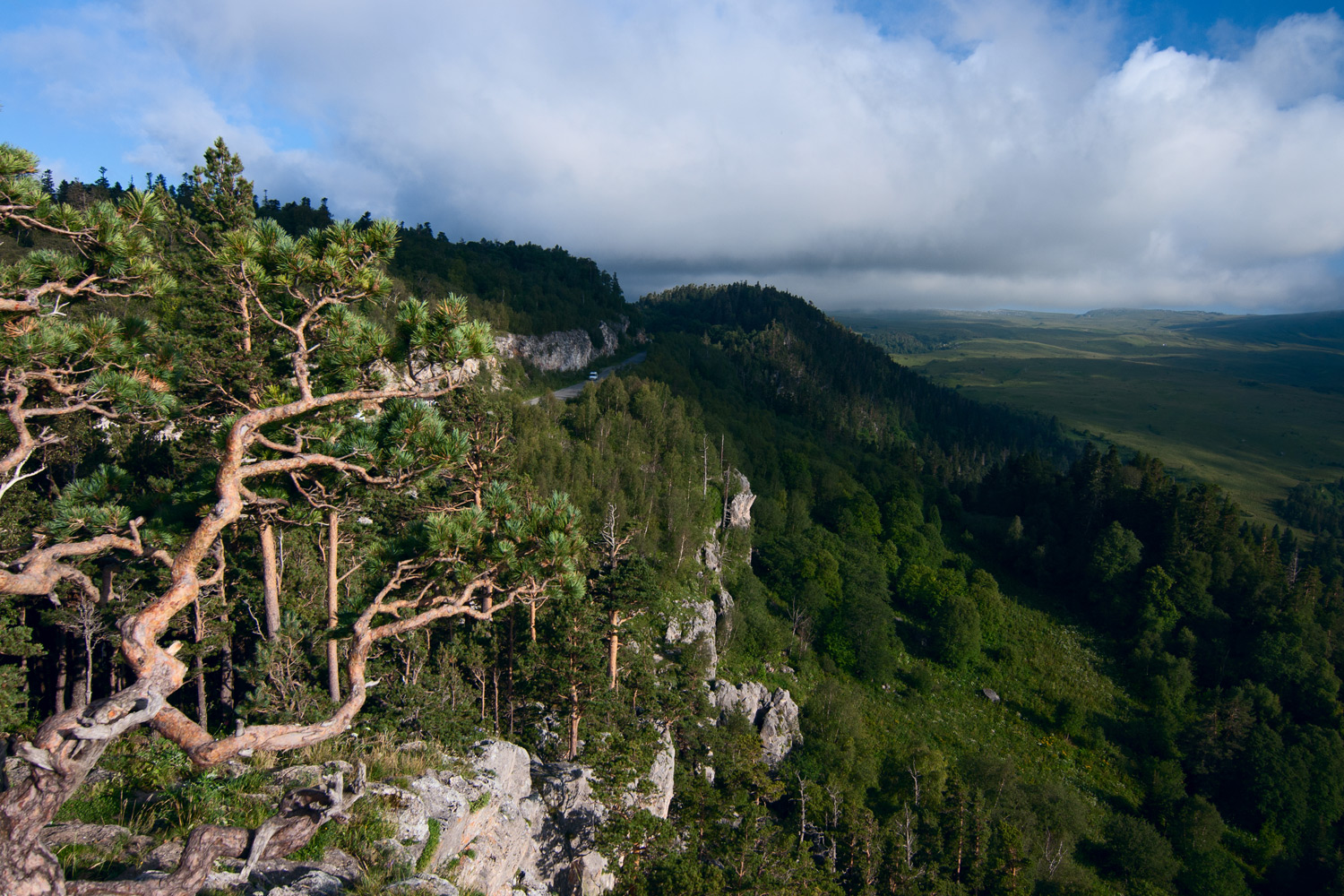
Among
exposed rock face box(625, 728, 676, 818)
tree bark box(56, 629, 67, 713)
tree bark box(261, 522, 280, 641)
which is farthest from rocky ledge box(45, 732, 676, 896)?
tree bark box(56, 629, 67, 713)

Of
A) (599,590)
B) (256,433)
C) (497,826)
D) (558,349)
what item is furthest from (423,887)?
(558,349)

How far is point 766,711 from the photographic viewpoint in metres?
50.6

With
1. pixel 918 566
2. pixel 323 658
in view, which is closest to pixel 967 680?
pixel 918 566

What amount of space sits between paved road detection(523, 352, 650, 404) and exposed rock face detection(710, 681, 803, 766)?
41.5m

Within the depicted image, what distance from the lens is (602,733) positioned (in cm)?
2662

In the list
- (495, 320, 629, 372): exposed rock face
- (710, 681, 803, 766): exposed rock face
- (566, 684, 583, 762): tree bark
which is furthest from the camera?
(495, 320, 629, 372): exposed rock face

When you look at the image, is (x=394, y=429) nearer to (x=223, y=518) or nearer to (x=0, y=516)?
(x=223, y=518)

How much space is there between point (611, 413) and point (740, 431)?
33845 millimetres

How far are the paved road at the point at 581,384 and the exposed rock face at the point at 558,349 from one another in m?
4.30

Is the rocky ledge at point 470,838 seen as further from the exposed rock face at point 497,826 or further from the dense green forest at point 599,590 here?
the dense green forest at point 599,590

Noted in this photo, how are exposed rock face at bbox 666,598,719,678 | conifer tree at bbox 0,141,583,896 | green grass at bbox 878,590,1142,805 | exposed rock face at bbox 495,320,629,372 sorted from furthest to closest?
1. exposed rock face at bbox 495,320,629,372
2. green grass at bbox 878,590,1142,805
3. exposed rock face at bbox 666,598,719,678
4. conifer tree at bbox 0,141,583,896

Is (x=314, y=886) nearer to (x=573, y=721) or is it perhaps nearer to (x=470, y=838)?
(x=470, y=838)

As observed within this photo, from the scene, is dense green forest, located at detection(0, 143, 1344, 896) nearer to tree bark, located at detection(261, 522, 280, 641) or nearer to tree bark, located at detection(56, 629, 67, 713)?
tree bark, located at detection(261, 522, 280, 641)

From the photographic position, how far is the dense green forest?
29.4ft
